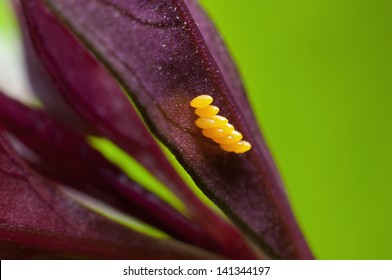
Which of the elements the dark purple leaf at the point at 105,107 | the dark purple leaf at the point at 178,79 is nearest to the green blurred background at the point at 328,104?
the dark purple leaf at the point at 105,107

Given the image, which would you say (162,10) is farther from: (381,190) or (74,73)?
(381,190)

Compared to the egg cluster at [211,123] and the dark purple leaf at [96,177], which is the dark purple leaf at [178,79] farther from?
the dark purple leaf at [96,177]

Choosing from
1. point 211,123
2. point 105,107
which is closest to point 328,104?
point 105,107

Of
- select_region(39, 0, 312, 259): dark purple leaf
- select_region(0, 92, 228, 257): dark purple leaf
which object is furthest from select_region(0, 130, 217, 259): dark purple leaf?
select_region(39, 0, 312, 259): dark purple leaf

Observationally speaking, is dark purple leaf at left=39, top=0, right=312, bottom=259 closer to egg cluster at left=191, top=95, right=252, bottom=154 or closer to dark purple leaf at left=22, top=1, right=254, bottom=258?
egg cluster at left=191, top=95, right=252, bottom=154

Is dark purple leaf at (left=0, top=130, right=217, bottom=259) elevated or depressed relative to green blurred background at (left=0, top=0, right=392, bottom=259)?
depressed

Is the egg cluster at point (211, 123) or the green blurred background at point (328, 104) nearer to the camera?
the egg cluster at point (211, 123)
